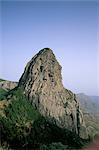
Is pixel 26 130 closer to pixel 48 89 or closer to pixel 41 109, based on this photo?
pixel 41 109

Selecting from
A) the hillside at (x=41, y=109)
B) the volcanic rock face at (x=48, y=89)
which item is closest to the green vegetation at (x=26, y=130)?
the hillside at (x=41, y=109)

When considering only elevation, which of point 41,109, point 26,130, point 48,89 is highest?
point 48,89

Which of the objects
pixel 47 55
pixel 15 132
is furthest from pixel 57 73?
pixel 15 132

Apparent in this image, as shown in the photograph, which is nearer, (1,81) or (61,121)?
(61,121)

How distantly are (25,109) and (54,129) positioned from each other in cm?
679

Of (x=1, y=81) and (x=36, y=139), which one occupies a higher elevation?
(x=1, y=81)

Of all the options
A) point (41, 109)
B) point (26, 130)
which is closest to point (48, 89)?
point (41, 109)

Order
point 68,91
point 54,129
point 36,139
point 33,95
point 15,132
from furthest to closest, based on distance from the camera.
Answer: point 68,91 < point 33,95 < point 54,129 < point 36,139 < point 15,132

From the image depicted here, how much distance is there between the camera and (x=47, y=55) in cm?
6419

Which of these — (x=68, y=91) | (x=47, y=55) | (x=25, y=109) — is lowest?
(x=25, y=109)

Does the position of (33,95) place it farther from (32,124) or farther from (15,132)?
(15,132)

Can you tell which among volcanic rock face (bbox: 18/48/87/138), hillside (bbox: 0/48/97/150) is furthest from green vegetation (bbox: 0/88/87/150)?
volcanic rock face (bbox: 18/48/87/138)

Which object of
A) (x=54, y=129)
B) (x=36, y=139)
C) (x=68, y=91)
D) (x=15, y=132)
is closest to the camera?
(x=15, y=132)

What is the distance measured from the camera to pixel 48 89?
6425 cm
